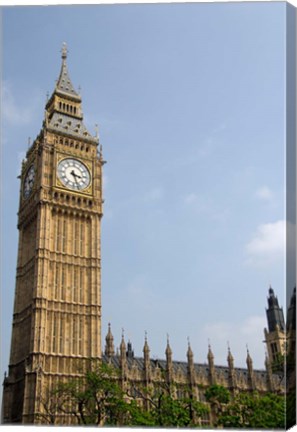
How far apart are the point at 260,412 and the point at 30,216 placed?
2439 cm

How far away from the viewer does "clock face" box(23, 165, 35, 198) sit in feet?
153

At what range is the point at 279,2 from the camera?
22.2 m

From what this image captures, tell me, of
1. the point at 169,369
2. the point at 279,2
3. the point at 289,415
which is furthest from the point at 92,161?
the point at 289,415

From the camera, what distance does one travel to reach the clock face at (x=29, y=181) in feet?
153

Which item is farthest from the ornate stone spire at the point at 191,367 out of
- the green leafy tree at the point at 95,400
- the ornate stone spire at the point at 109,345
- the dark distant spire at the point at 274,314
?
the dark distant spire at the point at 274,314

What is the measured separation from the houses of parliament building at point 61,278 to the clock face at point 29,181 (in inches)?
3.5

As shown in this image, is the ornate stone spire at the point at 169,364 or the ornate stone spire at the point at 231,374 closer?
the ornate stone spire at the point at 169,364

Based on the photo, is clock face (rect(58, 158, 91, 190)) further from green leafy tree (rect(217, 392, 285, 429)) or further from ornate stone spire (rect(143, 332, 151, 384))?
green leafy tree (rect(217, 392, 285, 429))

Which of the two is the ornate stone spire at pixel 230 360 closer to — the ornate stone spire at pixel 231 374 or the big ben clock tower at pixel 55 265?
the ornate stone spire at pixel 231 374

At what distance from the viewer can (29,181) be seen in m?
47.1

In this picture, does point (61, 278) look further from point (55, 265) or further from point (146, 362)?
point (146, 362)

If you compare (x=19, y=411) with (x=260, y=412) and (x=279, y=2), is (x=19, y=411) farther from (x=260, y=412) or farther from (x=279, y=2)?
(x=279, y=2)

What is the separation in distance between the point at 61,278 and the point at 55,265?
3.59ft

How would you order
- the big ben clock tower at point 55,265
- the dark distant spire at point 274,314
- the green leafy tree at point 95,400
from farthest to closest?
the dark distant spire at point 274,314 < the big ben clock tower at point 55,265 < the green leafy tree at point 95,400
